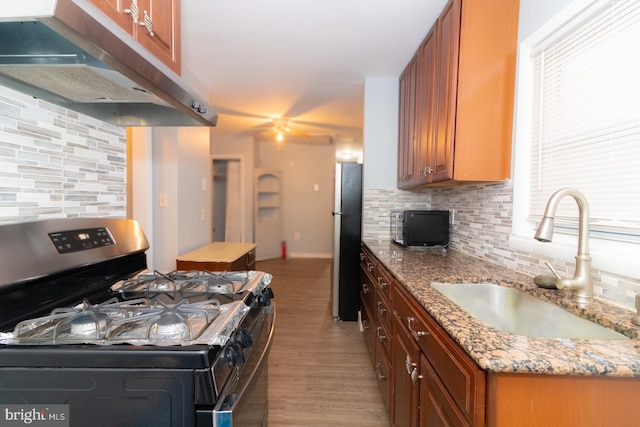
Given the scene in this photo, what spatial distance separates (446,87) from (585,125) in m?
0.65

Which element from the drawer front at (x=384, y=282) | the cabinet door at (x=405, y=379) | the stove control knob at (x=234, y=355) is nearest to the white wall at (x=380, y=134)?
the drawer front at (x=384, y=282)

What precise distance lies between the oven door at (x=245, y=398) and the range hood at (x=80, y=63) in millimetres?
861

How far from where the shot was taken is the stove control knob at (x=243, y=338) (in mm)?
761

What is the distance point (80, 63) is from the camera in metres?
0.77

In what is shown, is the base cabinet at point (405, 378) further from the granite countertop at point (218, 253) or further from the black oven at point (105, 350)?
the granite countertop at point (218, 253)

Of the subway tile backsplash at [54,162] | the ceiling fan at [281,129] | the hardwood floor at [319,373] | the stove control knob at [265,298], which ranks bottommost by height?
the hardwood floor at [319,373]

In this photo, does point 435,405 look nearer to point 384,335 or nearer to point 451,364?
point 451,364

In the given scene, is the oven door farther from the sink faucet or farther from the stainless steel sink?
the sink faucet

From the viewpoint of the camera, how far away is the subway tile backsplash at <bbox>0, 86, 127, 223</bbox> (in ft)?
2.85

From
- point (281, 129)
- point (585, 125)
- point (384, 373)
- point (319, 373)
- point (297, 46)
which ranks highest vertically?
point (297, 46)

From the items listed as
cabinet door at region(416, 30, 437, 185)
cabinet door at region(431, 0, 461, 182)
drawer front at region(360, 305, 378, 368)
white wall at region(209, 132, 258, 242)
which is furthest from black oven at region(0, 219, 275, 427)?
white wall at region(209, 132, 258, 242)

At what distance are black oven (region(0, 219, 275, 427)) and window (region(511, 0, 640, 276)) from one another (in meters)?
1.21

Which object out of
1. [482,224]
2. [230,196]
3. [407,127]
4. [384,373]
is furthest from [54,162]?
[230,196]

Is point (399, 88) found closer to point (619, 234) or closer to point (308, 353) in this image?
point (619, 234)
